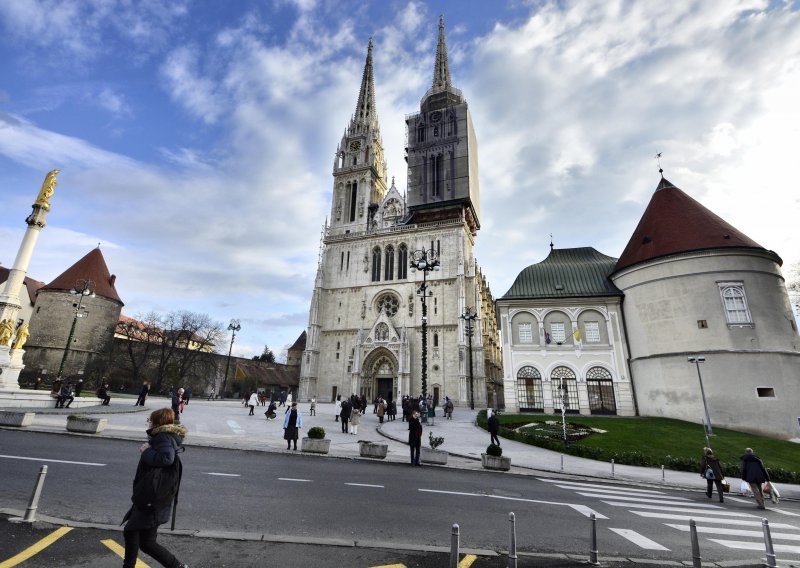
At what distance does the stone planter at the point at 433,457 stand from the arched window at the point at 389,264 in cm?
3895

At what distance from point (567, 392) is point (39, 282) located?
2823 inches

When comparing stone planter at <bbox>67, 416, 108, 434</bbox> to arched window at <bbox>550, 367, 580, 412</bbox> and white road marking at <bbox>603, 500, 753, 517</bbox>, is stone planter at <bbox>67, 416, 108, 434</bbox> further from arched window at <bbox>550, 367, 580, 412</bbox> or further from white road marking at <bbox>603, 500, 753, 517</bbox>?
arched window at <bbox>550, 367, 580, 412</bbox>

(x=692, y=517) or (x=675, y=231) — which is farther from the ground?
(x=675, y=231)

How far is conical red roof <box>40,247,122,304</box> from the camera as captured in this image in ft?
167

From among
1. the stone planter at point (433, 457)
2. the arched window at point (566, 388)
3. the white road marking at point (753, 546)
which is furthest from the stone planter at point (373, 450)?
the arched window at point (566, 388)

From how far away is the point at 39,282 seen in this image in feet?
187

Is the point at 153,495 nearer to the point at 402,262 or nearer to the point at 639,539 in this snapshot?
the point at 639,539

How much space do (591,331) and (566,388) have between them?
5.06 meters

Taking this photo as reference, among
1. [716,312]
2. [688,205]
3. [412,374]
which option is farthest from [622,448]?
[412,374]

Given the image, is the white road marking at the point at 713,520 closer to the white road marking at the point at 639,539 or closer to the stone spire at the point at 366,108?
the white road marking at the point at 639,539

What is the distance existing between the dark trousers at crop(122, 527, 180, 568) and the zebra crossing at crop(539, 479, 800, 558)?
7.28m

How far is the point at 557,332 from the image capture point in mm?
31969

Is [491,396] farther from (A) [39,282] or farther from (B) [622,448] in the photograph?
(A) [39,282]

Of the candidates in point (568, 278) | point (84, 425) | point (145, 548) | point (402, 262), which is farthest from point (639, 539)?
point (402, 262)
